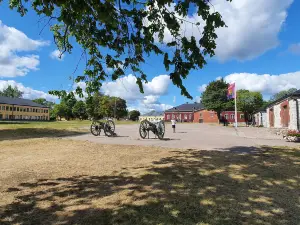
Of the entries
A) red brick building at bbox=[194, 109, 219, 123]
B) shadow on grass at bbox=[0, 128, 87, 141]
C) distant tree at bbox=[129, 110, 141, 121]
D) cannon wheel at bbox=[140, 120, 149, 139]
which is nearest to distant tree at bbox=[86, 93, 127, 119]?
distant tree at bbox=[129, 110, 141, 121]

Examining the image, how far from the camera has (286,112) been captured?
27438 millimetres

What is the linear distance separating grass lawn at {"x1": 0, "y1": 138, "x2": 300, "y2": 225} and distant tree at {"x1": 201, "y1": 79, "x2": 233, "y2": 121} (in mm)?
51528

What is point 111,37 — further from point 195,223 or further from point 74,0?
point 195,223

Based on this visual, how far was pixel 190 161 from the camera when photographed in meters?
7.94

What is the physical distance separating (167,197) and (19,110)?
88.7 metres

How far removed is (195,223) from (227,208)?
32.7 inches

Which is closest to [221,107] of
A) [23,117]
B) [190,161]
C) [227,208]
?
[190,161]

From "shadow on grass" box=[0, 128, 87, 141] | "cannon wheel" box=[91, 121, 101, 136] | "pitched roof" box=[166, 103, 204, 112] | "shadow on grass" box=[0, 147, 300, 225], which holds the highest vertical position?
"pitched roof" box=[166, 103, 204, 112]

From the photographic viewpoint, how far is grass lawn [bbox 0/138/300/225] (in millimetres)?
3982

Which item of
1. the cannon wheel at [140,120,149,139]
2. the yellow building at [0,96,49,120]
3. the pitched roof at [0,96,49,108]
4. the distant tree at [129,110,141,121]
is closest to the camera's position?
the cannon wheel at [140,120,149,139]

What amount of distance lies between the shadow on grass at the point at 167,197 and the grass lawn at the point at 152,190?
0.02 meters

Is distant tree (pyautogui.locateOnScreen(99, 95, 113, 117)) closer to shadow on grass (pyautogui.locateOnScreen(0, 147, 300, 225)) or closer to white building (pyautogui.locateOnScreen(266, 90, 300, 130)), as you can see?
white building (pyautogui.locateOnScreen(266, 90, 300, 130))

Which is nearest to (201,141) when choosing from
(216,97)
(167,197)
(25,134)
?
(167,197)

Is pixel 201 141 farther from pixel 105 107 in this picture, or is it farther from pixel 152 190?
pixel 105 107
